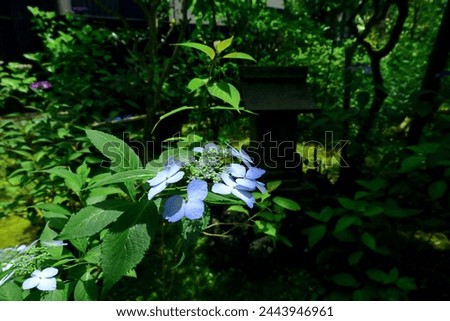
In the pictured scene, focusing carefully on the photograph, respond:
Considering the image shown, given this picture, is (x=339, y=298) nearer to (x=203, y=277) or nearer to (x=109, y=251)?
(x=203, y=277)

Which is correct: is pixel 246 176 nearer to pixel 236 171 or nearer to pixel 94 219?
pixel 236 171

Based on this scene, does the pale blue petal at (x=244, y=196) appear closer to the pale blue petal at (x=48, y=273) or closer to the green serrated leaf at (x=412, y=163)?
the pale blue petal at (x=48, y=273)

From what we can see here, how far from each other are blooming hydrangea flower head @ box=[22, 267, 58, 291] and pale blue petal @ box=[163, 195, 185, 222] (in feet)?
1.47

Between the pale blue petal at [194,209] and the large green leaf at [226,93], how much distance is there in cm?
35

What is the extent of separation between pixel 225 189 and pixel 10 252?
0.80 m

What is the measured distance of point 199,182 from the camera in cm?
64

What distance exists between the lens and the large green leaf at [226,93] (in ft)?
2.89

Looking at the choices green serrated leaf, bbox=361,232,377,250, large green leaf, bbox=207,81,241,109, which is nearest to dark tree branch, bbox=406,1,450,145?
green serrated leaf, bbox=361,232,377,250

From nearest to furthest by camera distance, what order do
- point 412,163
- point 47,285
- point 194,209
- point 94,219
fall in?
1. point 194,209
2. point 94,219
3. point 47,285
4. point 412,163

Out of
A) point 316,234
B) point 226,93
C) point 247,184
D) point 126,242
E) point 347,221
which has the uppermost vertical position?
point 226,93

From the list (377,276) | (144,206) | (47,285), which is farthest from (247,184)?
(377,276)

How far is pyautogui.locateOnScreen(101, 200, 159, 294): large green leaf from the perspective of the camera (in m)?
0.65

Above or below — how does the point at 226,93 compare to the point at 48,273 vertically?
above

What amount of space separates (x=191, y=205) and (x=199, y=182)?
0.05 metres
